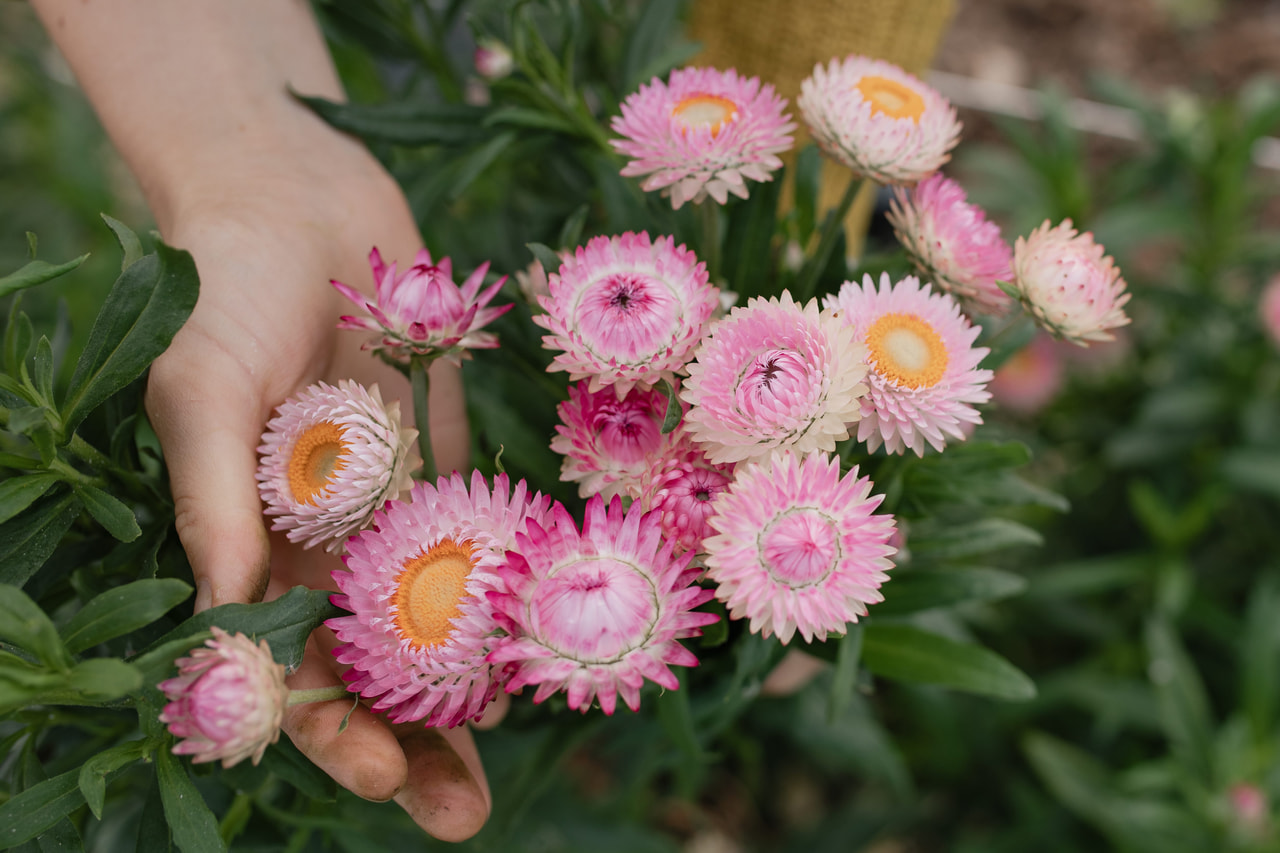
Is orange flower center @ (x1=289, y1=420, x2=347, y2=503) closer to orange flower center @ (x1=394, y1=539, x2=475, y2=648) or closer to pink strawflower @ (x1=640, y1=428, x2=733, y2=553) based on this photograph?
orange flower center @ (x1=394, y1=539, x2=475, y2=648)

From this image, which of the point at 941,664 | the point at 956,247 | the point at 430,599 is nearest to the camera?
the point at 430,599

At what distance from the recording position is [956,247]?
805 mm

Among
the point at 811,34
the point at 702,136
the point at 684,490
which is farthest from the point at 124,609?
the point at 811,34

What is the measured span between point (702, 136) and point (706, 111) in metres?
0.06

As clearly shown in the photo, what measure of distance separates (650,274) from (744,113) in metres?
0.18

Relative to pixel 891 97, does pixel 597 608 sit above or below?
below

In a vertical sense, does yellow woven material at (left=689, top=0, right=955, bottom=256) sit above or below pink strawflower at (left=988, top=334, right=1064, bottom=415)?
above

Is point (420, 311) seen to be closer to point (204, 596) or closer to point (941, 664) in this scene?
point (204, 596)

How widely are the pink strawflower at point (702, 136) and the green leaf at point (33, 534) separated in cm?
55

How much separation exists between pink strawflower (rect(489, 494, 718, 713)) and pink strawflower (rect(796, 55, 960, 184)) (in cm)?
39

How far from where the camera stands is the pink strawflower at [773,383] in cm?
67

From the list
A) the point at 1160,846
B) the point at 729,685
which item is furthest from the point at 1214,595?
the point at 729,685

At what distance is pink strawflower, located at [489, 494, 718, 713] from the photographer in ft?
2.07

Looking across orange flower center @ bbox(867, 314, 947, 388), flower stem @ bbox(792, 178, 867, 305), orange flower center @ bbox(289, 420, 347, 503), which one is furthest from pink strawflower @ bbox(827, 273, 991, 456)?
orange flower center @ bbox(289, 420, 347, 503)
